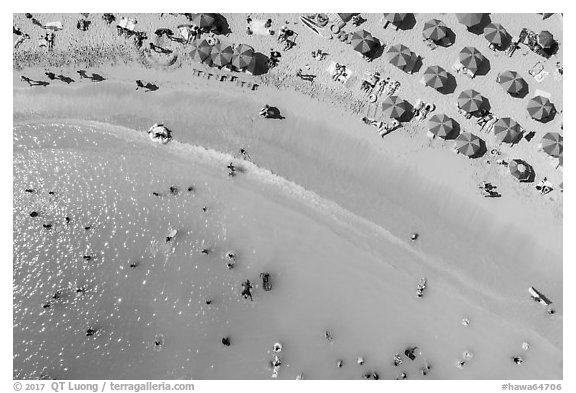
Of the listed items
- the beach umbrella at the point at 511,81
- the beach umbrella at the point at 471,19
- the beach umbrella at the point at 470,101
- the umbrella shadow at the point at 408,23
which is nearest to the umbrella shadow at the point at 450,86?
the beach umbrella at the point at 470,101

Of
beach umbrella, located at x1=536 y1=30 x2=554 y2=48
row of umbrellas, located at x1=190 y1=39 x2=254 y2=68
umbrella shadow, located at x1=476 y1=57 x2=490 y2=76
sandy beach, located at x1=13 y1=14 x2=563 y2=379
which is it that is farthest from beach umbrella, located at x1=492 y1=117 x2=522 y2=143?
row of umbrellas, located at x1=190 y1=39 x2=254 y2=68

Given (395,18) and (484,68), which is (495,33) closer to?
(484,68)

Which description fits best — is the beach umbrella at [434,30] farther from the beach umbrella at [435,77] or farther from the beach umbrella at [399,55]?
the beach umbrella at [435,77]
